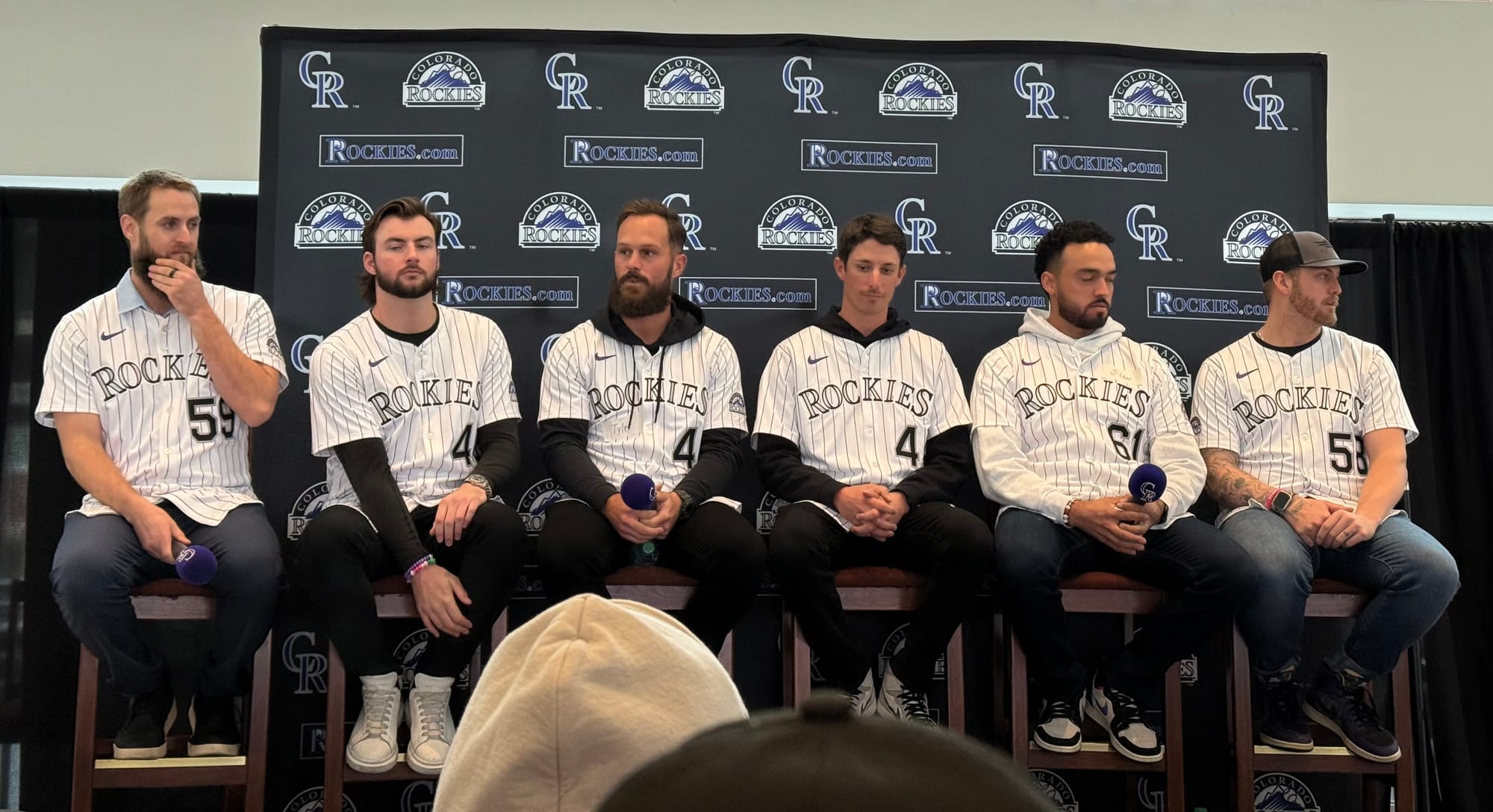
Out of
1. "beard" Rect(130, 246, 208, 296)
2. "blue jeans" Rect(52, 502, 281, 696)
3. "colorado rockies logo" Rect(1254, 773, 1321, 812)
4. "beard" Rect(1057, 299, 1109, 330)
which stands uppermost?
"beard" Rect(130, 246, 208, 296)

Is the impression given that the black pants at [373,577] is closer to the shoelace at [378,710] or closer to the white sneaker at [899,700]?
the shoelace at [378,710]

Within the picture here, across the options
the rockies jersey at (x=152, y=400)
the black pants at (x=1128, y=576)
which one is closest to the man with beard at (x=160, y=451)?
the rockies jersey at (x=152, y=400)

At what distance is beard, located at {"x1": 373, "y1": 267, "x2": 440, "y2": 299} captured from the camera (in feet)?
11.1

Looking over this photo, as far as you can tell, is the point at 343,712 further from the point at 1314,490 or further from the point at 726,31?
the point at 726,31

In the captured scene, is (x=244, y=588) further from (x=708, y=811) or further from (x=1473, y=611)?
(x=1473, y=611)

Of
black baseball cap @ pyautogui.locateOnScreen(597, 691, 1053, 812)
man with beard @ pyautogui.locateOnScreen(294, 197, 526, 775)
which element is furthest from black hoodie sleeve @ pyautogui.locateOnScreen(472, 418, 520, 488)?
black baseball cap @ pyautogui.locateOnScreen(597, 691, 1053, 812)

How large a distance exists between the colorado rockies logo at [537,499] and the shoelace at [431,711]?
32.4 inches

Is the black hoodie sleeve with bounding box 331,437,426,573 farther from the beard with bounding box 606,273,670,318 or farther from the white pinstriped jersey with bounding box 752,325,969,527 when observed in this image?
the white pinstriped jersey with bounding box 752,325,969,527

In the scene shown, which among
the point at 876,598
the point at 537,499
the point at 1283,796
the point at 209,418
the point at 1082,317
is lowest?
the point at 1283,796

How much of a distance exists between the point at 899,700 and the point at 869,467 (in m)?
0.65

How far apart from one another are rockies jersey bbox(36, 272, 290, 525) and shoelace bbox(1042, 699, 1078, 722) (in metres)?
2.12

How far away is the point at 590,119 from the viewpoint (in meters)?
3.93

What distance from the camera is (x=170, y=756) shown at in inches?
121

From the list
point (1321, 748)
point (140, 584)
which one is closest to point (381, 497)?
point (140, 584)
